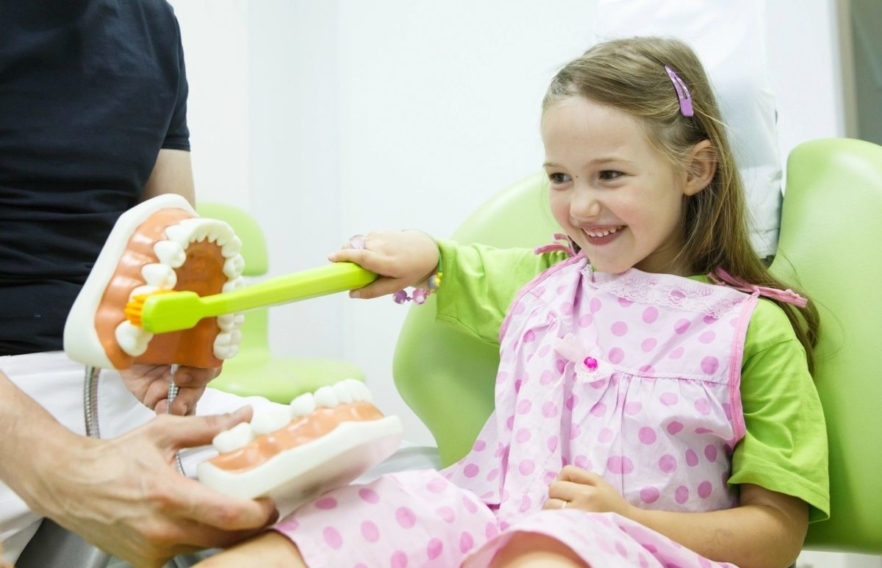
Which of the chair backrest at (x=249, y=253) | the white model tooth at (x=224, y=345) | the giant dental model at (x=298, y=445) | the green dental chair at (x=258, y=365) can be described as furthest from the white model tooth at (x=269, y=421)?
the chair backrest at (x=249, y=253)

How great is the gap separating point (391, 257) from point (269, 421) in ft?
1.02

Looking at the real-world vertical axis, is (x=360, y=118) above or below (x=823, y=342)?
above

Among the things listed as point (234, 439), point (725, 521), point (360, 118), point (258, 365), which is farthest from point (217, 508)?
point (360, 118)

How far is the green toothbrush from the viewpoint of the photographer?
49 cm

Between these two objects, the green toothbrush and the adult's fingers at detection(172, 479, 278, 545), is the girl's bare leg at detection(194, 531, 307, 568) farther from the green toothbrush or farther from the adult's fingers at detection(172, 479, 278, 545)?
the green toothbrush

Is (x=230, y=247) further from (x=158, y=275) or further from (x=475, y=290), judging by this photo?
(x=475, y=290)

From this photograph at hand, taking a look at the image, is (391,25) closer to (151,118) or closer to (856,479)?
(151,118)

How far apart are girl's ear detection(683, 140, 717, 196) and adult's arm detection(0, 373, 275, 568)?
0.49m

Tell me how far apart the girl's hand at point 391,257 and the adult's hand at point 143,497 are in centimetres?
25

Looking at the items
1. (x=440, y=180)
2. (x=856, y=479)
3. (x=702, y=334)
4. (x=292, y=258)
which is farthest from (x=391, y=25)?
(x=856, y=479)

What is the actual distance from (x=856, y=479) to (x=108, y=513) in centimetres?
60

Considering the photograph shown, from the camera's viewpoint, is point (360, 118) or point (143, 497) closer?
point (143, 497)

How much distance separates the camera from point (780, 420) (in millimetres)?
683

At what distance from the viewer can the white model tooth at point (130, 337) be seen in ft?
1.63
